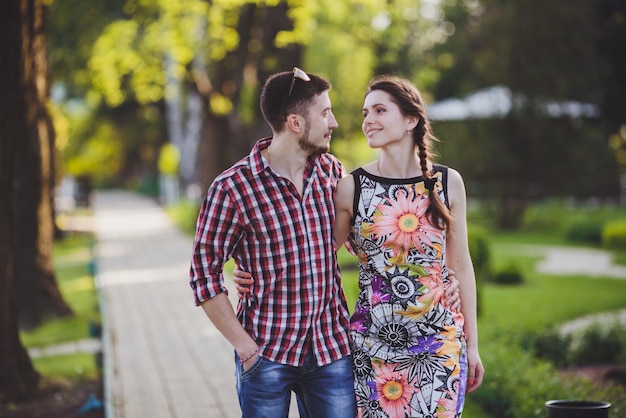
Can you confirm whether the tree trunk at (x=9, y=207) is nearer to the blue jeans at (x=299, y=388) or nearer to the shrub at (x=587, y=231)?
the blue jeans at (x=299, y=388)

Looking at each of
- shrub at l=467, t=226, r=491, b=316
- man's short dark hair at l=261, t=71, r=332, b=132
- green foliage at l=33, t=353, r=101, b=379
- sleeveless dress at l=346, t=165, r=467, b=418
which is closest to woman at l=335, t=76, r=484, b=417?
sleeveless dress at l=346, t=165, r=467, b=418

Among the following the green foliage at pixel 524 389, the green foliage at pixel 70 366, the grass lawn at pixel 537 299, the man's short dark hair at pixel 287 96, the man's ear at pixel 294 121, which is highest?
the man's short dark hair at pixel 287 96

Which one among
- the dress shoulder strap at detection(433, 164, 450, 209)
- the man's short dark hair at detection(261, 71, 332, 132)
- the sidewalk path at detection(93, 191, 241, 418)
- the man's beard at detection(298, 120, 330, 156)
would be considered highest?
the man's short dark hair at detection(261, 71, 332, 132)

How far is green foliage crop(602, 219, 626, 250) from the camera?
20016 mm

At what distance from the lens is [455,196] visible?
3.64m

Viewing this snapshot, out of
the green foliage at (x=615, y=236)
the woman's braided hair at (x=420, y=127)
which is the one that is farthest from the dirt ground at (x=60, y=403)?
the green foliage at (x=615, y=236)

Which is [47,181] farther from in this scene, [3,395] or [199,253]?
[199,253]

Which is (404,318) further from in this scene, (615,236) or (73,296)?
(615,236)

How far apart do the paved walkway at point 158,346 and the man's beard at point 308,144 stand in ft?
12.6

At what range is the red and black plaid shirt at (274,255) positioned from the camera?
11.3 feet

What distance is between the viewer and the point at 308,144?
355 cm

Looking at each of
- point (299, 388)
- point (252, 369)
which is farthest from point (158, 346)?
point (252, 369)

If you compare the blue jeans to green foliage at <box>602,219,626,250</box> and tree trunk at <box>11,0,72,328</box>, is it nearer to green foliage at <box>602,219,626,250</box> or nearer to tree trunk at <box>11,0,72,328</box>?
tree trunk at <box>11,0,72,328</box>

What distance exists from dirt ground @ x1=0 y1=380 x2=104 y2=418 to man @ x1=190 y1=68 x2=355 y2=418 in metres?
4.35
